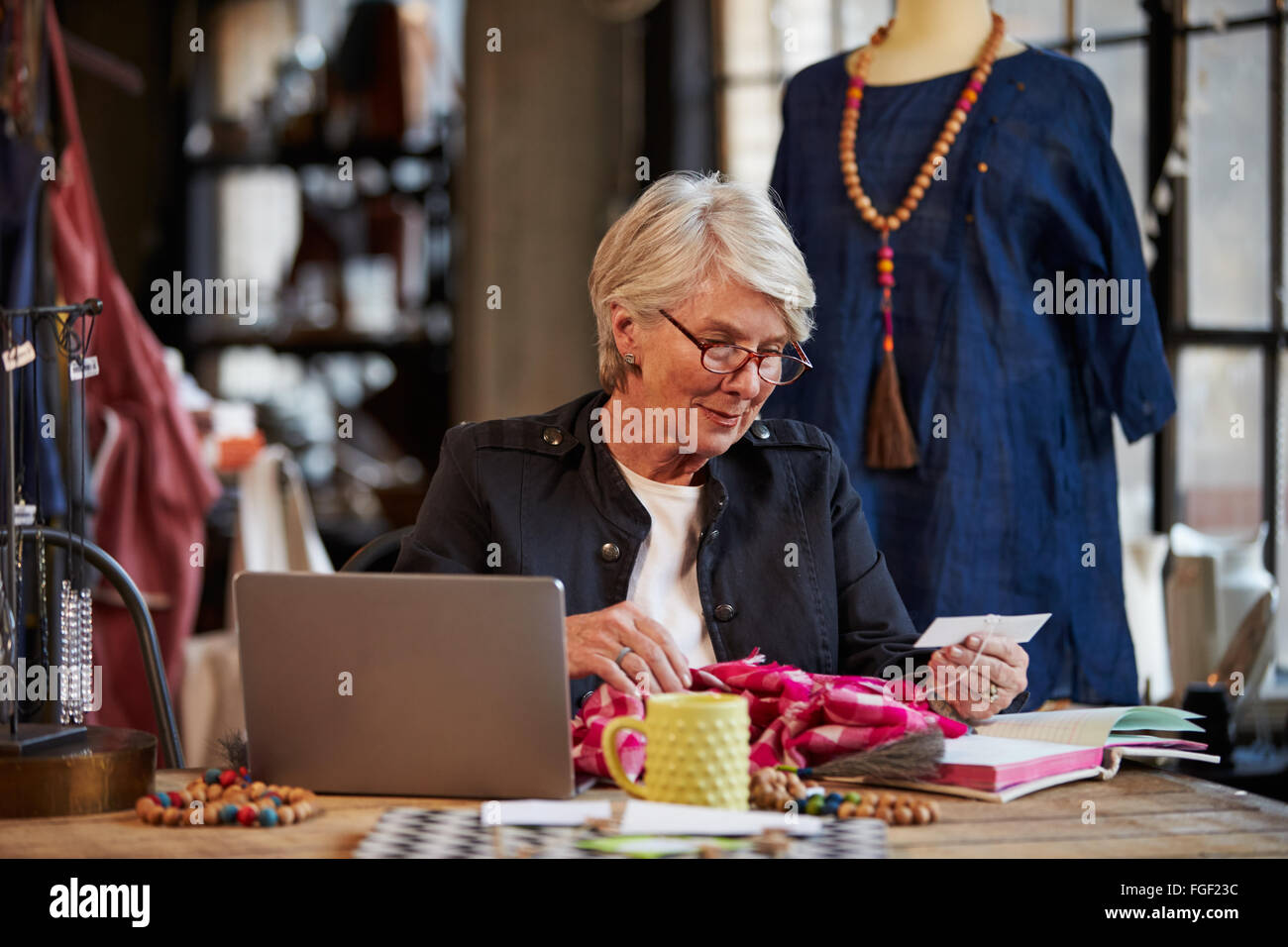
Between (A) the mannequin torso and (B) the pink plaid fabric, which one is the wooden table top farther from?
(A) the mannequin torso

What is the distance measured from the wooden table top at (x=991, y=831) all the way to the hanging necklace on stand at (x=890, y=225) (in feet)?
3.28

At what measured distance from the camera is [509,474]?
1.92 meters

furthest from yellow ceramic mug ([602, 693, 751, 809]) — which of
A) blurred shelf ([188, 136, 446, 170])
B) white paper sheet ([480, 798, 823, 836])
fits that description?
blurred shelf ([188, 136, 446, 170])

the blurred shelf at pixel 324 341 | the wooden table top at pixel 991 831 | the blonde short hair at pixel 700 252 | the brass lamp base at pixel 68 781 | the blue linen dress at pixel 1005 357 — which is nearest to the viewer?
the wooden table top at pixel 991 831

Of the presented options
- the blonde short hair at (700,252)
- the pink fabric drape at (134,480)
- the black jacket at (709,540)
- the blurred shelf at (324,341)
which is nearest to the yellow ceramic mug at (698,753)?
the black jacket at (709,540)

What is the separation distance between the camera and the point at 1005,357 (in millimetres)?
2359

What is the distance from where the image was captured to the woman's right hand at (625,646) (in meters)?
1.50

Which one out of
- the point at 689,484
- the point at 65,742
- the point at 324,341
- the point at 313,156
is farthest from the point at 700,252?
the point at 313,156

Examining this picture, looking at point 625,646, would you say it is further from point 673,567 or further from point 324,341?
point 324,341

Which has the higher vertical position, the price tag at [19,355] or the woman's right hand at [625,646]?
the price tag at [19,355]

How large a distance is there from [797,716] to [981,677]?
0.90ft

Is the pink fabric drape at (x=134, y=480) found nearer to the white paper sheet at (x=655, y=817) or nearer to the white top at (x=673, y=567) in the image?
the white top at (x=673, y=567)

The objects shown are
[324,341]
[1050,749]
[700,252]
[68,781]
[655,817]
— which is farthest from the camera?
[324,341]

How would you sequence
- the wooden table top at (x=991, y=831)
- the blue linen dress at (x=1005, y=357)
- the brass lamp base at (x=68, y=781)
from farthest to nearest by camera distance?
the blue linen dress at (x=1005, y=357) < the brass lamp base at (x=68, y=781) < the wooden table top at (x=991, y=831)
